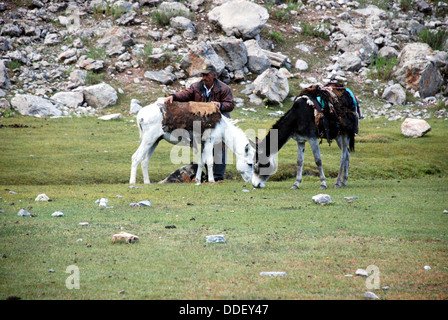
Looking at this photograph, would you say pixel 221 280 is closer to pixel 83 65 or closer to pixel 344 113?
pixel 344 113

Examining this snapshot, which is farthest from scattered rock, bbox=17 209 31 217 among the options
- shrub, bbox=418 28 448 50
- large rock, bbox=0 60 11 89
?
shrub, bbox=418 28 448 50

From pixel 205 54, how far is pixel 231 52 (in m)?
2.44

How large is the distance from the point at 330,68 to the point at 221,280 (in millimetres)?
31816

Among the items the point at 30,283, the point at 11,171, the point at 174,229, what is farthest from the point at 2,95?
the point at 30,283

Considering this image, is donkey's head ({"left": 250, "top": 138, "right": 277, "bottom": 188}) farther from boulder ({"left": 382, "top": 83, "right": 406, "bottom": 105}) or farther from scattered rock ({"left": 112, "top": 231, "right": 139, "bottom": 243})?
boulder ({"left": 382, "top": 83, "right": 406, "bottom": 105})

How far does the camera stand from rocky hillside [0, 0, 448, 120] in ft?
94.6

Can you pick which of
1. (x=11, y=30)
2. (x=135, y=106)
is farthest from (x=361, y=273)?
(x=11, y=30)

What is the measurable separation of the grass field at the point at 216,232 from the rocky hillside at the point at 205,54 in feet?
42.0

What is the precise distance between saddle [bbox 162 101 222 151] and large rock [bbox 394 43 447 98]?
23.6 m

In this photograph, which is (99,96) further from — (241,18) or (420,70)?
(420,70)

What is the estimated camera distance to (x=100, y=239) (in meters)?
7.52

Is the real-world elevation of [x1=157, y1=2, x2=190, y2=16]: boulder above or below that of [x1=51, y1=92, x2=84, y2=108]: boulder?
above

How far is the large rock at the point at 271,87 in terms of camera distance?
96.7ft

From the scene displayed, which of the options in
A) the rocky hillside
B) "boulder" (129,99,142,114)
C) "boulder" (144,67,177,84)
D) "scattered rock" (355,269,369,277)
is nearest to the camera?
"scattered rock" (355,269,369,277)
